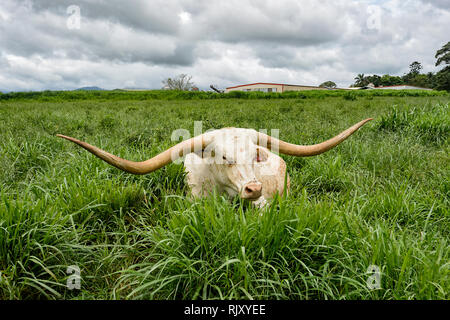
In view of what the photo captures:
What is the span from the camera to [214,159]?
2.80 meters

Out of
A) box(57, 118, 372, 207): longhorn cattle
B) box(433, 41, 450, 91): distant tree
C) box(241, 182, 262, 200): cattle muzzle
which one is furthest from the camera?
box(433, 41, 450, 91): distant tree

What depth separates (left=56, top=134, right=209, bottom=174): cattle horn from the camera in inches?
86.0

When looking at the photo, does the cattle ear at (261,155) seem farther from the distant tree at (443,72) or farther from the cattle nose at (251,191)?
the distant tree at (443,72)

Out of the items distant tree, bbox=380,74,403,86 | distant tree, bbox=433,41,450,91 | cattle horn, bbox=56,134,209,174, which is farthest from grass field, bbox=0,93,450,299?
distant tree, bbox=380,74,403,86

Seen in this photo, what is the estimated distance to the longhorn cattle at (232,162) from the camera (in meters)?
2.45

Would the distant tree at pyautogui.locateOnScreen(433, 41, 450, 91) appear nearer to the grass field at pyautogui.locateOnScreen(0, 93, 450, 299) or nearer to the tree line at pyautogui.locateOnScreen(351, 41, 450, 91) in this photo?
the tree line at pyautogui.locateOnScreen(351, 41, 450, 91)

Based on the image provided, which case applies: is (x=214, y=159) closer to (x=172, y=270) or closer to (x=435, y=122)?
(x=172, y=270)

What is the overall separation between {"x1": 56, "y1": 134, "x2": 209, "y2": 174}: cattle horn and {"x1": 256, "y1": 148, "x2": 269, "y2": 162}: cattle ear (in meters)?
0.56

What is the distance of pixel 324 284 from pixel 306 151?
5.27 ft

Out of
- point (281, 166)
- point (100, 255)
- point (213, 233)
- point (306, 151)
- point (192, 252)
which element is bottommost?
point (100, 255)

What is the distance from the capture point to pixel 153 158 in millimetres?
2598

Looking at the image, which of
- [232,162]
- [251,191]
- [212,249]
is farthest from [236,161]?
[212,249]

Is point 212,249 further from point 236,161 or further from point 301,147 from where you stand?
point 301,147
